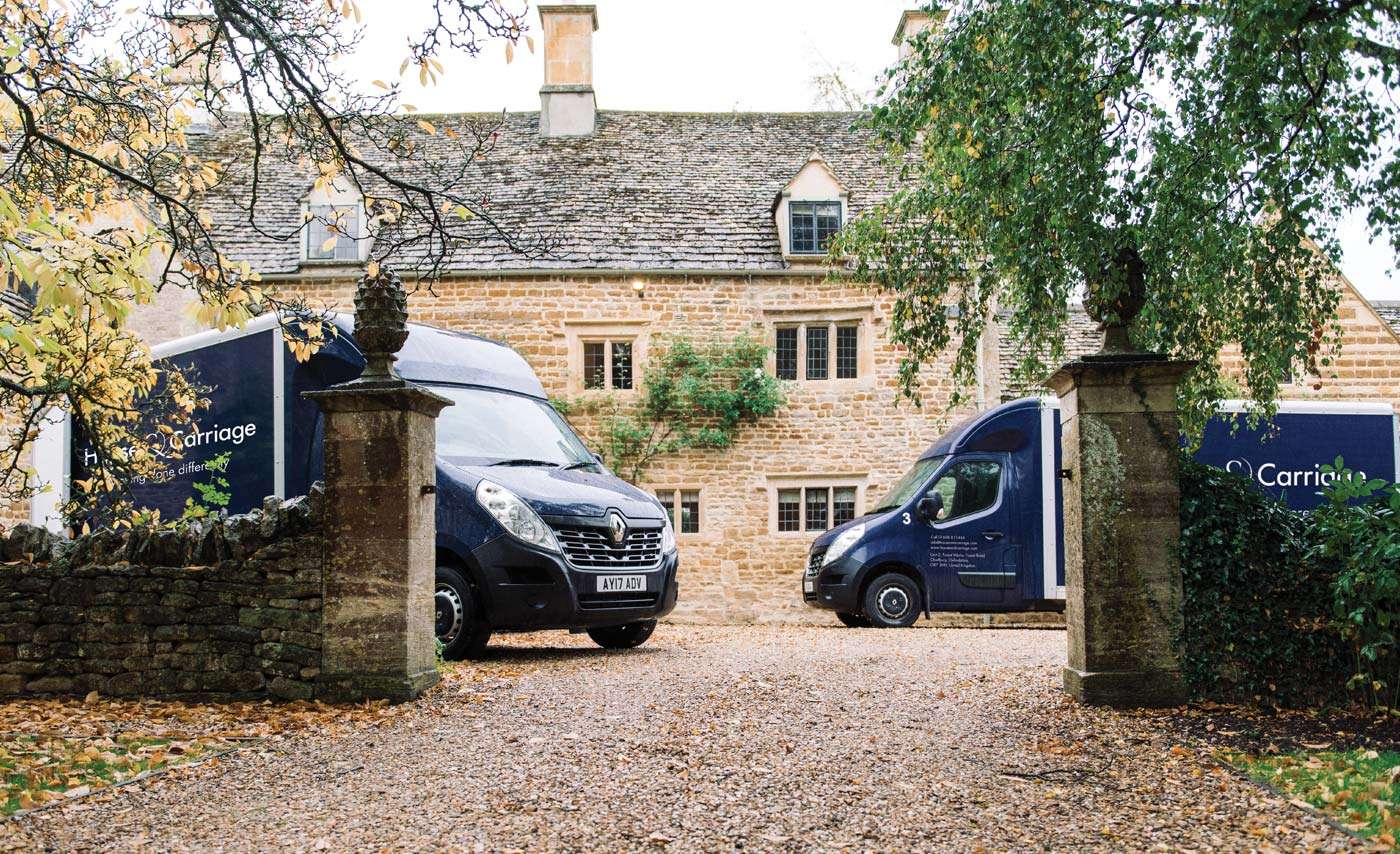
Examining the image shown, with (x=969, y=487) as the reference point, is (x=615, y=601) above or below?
below

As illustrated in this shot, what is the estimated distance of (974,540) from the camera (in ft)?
45.9

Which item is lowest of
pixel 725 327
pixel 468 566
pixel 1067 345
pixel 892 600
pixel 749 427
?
pixel 892 600

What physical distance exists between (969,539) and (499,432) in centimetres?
642

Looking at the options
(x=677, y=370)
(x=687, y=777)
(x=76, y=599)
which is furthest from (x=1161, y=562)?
(x=677, y=370)

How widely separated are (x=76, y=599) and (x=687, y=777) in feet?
14.4

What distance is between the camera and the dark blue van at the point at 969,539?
13.9 metres

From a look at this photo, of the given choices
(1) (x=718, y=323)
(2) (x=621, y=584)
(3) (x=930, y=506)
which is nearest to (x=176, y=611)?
(2) (x=621, y=584)

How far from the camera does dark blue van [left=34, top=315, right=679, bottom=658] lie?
8703 millimetres

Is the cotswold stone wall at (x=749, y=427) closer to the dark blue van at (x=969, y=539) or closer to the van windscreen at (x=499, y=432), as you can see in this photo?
the dark blue van at (x=969, y=539)

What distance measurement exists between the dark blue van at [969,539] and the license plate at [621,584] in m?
4.87

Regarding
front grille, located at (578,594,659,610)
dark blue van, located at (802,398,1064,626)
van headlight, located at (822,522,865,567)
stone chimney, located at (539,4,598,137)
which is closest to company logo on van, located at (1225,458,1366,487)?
dark blue van, located at (802,398,1064,626)

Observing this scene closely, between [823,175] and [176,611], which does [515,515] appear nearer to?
[176,611]

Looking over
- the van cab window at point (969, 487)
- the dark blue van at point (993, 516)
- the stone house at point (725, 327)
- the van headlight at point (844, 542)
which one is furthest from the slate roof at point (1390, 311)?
the van headlight at point (844, 542)

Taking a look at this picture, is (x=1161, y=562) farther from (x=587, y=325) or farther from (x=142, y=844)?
(x=587, y=325)
